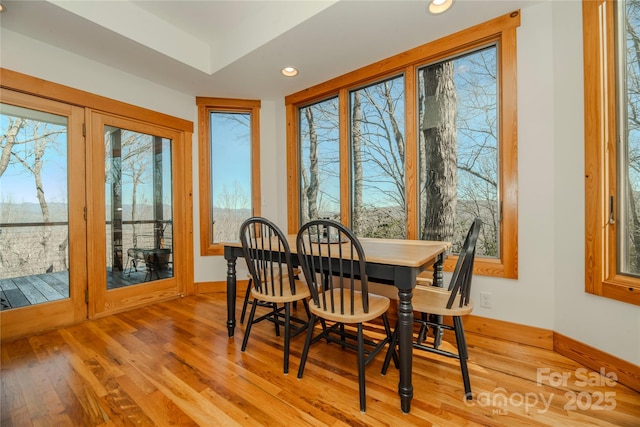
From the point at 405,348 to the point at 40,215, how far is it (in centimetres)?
315

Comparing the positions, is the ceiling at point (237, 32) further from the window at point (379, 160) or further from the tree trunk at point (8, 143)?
the tree trunk at point (8, 143)

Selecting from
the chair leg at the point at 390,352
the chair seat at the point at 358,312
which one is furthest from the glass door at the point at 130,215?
the chair leg at the point at 390,352

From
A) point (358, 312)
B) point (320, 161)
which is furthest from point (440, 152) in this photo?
point (358, 312)

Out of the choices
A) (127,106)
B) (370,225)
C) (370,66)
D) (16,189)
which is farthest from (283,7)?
(16,189)

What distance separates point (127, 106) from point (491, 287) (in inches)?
153

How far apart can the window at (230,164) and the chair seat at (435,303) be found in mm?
2410

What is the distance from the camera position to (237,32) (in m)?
2.64

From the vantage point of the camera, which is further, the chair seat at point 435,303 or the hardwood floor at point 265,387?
the chair seat at point 435,303

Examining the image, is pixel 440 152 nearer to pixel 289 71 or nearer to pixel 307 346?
pixel 289 71

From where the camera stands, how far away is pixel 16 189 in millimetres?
2287

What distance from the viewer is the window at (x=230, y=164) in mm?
3539

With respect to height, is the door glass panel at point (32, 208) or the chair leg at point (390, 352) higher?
the door glass panel at point (32, 208)

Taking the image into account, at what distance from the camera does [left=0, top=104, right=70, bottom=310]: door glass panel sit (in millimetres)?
2238

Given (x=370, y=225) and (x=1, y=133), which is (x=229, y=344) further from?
(x=1, y=133)
